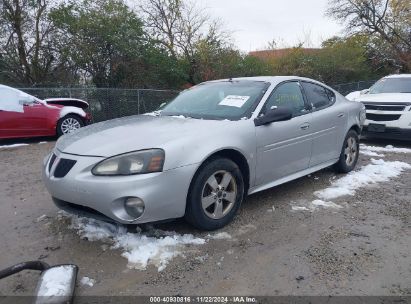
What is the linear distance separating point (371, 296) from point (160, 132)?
222cm

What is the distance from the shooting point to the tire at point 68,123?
9641mm

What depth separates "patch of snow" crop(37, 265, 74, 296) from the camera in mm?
2664

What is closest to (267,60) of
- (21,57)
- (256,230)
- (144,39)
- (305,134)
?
(144,39)

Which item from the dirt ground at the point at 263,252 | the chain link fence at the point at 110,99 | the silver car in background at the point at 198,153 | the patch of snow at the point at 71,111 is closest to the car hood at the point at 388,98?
the silver car in background at the point at 198,153

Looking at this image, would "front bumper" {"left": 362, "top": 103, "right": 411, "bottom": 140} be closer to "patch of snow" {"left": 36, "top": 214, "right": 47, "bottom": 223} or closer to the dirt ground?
the dirt ground

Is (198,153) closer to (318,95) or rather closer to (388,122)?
(318,95)

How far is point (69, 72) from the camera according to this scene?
42.6ft

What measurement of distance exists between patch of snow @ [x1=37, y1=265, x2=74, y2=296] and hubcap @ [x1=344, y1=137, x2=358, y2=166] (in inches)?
169

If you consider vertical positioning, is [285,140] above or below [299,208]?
above

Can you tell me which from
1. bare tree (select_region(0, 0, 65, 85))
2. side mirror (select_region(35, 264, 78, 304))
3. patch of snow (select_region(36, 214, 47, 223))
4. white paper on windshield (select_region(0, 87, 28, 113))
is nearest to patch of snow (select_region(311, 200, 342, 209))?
side mirror (select_region(35, 264, 78, 304))

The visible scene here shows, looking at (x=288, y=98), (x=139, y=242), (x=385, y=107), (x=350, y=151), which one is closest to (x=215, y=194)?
(x=139, y=242)

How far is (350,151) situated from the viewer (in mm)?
5902

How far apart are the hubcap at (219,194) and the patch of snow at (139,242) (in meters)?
0.32

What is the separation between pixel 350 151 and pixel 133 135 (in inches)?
142
